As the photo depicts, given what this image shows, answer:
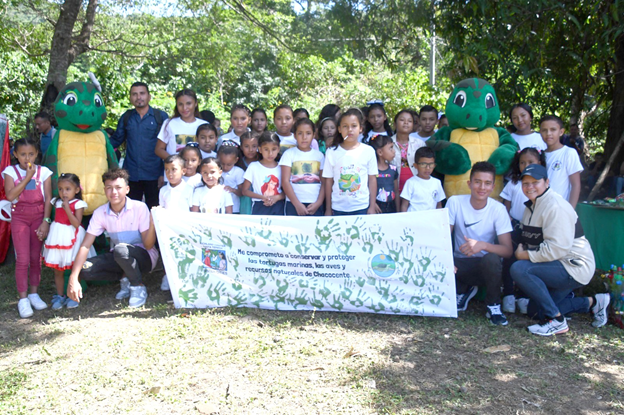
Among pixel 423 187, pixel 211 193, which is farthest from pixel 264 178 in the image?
pixel 423 187

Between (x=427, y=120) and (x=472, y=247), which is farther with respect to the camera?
(x=427, y=120)

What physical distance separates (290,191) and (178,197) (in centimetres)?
105

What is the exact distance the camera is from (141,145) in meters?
6.11

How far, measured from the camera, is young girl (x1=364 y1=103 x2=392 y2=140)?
6.09 m

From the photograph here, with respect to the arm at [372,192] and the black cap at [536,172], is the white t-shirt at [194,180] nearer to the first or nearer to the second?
the arm at [372,192]

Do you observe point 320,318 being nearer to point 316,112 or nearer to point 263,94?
point 316,112

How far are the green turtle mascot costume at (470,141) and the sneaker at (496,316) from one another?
117 cm

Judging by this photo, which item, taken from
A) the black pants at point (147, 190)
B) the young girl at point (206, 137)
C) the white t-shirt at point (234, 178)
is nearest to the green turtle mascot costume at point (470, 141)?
the white t-shirt at point (234, 178)

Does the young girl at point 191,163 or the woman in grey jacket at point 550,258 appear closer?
the woman in grey jacket at point 550,258

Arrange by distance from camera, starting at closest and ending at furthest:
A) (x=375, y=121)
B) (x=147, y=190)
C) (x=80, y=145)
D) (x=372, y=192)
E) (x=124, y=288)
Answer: (x=372, y=192)
(x=124, y=288)
(x=80, y=145)
(x=375, y=121)
(x=147, y=190)

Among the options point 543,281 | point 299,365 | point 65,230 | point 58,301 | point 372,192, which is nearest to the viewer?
point 299,365

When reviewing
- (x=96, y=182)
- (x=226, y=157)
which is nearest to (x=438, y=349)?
(x=226, y=157)

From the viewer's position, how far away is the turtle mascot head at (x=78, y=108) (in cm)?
559

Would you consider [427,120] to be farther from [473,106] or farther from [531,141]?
[531,141]
